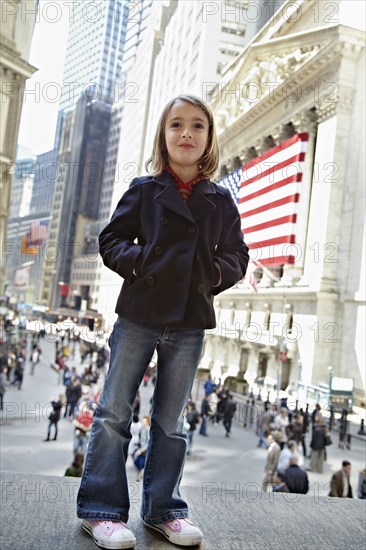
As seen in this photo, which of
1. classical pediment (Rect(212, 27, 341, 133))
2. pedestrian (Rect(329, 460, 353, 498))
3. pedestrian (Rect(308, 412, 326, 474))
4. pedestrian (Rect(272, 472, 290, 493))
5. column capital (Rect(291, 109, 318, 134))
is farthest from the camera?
column capital (Rect(291, 109, 318, 134))

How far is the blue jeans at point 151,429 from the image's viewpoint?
208 cm

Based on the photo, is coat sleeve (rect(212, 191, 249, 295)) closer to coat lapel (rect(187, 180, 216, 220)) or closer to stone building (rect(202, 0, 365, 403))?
coat lapel (rect(187, 180, 216, 220))

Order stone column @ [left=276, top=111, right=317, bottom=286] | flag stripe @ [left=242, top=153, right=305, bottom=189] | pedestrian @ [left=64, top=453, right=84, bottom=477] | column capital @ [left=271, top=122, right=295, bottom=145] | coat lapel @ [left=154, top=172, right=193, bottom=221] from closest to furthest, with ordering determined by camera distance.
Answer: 1. coat lapel @ [left=154, top=172, right=193, bottom=221]
2. pedestrian @ [left=64, top=453, right=84, bottom=477]
3. flag stripe @ [left=242, top=153, right=305, bottom=189]
4. stone column @ [left=276, top=111, right=317, bottom=286]
5. column capital @ [left=271, top=122, right=295, bottom=145]

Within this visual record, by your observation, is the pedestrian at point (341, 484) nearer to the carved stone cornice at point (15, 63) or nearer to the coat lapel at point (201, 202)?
the coat lapel at point (201, 202)

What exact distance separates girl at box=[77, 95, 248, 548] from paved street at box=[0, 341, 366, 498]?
15.1 ft

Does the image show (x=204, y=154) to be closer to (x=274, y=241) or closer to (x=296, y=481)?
(x=296, y=481)

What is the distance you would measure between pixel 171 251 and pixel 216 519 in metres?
1.34

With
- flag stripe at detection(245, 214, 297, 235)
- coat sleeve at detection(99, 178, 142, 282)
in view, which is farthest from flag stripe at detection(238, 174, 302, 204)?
coat sleeve at detection(99, 178, 142, 282)

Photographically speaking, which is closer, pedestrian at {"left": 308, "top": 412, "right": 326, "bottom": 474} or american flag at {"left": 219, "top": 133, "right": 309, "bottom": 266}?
pedestrian at {"left": 308, "top": 412, "right": 326, "bottom": 474}

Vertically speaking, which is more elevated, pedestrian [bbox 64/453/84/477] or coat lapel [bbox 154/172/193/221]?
coat lapel [bbox 154/172/193/221]

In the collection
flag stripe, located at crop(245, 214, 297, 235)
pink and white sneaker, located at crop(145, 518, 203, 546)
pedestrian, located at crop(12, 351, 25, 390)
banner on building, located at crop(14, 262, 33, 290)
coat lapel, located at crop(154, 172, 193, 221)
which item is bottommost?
pedestrian, located at crop(12, 351, 25, 390)

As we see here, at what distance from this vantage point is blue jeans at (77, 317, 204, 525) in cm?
208

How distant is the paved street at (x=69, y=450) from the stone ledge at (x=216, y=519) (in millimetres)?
3744

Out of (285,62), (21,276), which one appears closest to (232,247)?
(21,276)
